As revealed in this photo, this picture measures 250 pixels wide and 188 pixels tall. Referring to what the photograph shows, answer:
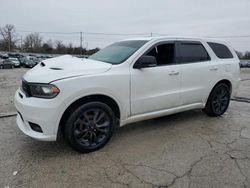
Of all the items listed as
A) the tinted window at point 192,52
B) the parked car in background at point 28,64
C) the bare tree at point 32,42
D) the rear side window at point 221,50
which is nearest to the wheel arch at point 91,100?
the tinted window at point 192,52

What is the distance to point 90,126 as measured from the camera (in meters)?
3.04

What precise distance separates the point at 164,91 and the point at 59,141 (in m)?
1.94

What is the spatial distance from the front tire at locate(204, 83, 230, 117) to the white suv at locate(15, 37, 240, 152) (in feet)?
0.08

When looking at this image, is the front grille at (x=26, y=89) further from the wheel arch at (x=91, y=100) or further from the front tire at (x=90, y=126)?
the front tire at (x=90, y=126)

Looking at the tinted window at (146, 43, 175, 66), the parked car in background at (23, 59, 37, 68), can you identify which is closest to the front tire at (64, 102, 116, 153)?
the tinted window at (146, 43, 175, 66)

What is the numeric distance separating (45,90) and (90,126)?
0.81 m

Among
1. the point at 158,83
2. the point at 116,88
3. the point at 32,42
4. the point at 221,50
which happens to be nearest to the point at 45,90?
the point at 116,88

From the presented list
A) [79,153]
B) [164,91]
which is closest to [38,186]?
[79,153]

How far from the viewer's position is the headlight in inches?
104

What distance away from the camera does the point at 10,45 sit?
73812 millimetres

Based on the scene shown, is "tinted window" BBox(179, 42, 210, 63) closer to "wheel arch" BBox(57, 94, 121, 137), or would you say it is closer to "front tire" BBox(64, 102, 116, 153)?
"wheel arch" BBox(57, 94, 121, 137)

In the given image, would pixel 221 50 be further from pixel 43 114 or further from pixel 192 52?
pixel 43 114

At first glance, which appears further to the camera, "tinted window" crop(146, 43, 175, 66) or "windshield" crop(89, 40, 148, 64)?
"tinted window" crop(146, 43, 175, 66)

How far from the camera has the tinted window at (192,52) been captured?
3.95m
